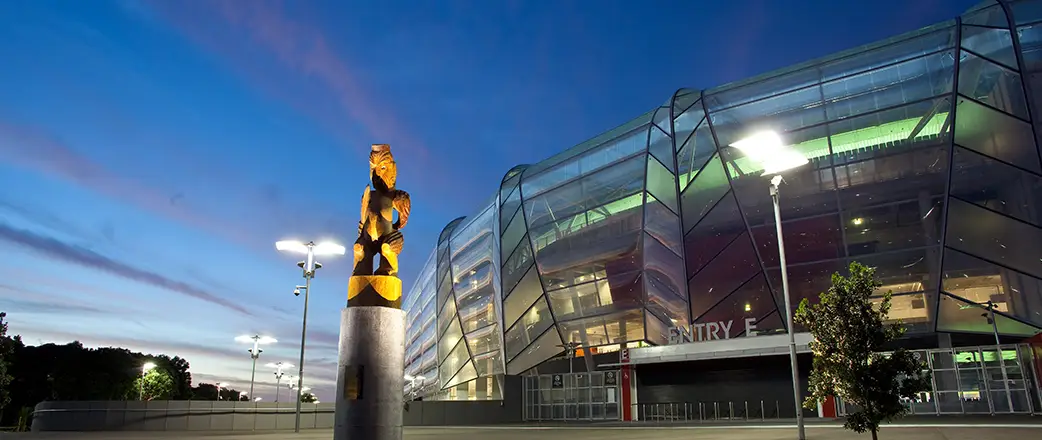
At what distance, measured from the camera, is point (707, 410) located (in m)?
42.1

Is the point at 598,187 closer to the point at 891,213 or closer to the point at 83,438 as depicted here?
the point at 891,213

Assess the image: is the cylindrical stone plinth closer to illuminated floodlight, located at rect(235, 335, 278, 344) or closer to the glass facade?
the glass facade

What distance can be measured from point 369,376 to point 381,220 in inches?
138

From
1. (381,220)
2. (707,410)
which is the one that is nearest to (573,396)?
(707,410)

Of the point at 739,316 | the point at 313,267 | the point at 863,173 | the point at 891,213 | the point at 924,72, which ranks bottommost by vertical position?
the point at 739,316

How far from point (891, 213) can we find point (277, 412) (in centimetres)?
3503

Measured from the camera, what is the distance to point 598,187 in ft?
143

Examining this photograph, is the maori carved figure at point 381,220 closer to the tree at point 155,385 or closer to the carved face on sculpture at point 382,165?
the carved face on sculpture at point 382,165

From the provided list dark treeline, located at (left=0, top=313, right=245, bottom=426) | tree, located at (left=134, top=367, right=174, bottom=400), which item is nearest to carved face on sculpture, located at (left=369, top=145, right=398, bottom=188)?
dark treeline, located at (left=0, top=313, right=245, bottom=426)

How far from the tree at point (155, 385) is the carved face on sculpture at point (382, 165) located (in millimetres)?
83847

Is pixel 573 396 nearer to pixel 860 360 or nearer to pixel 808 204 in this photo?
pixel 808 204

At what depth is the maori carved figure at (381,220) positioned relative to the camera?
1458cm

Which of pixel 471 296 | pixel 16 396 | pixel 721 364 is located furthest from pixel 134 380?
pixel 721 364

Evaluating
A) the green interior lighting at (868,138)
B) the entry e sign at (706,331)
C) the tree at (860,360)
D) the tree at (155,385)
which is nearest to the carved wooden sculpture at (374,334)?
the tree at (860,360)
